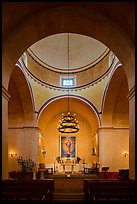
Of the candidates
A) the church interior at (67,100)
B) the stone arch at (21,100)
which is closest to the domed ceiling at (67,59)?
the church interior at (67,100)

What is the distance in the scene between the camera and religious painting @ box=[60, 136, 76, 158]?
1091 inches

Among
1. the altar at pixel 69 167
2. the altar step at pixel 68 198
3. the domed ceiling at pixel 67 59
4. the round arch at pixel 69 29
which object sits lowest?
the altar at pixel 69 167

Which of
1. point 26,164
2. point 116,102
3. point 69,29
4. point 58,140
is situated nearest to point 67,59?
point 116,102

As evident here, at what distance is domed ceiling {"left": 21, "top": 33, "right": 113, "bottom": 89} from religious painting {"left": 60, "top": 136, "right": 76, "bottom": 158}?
25.9 feet

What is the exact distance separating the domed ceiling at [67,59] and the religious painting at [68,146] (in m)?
7.90

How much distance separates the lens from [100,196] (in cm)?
717

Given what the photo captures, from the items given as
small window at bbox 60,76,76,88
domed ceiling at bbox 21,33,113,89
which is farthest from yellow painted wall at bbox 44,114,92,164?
domed ceiling at bbox 21,33,113,89

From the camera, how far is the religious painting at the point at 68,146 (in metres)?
27.7

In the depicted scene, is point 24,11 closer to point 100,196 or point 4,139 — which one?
point 4,139

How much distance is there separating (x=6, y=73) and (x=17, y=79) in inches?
275

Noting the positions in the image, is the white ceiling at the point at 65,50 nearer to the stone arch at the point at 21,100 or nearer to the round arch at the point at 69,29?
the stone arch at the point at 21,100

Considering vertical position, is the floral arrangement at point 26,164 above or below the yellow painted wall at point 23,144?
below

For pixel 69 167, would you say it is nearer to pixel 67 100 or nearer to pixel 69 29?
pixel 67 100

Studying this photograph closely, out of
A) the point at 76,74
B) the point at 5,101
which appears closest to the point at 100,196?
the point at 5,101
